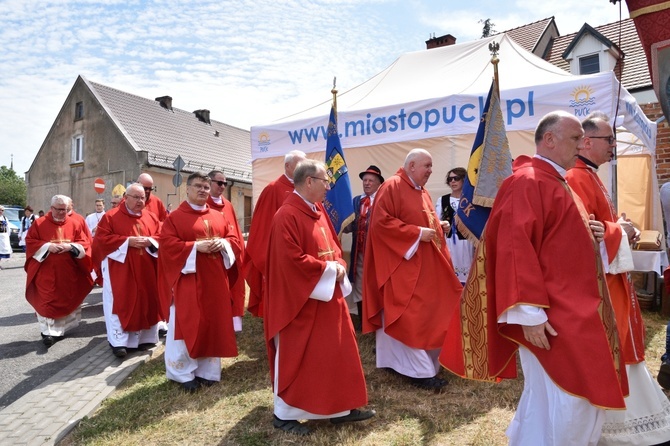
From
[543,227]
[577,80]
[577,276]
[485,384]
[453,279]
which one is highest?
[577,80]

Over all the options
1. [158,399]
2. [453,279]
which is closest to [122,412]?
[158,399]

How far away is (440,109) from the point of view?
257 inches

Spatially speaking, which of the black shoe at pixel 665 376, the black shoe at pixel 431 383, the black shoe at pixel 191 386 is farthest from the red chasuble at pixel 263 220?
the black shoe at pixel 665 376

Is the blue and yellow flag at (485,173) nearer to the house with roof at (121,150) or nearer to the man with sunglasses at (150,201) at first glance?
the man with sunglasses at (150,201)

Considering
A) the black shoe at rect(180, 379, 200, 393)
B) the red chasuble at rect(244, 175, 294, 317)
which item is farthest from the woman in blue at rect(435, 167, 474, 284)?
the black shoe at rect(180, 379, 200, 393)

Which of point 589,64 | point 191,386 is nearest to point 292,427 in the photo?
point 191,386

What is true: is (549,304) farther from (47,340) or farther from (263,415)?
(47,340)

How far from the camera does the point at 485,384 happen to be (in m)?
4.40

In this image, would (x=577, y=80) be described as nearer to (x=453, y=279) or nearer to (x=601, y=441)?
(x=453, y=279)

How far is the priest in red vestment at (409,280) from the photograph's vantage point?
4465 mm

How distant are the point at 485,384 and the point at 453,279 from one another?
91cm

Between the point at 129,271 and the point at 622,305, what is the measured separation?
15.9ft

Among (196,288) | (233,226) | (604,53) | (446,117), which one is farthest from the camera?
(604,53)

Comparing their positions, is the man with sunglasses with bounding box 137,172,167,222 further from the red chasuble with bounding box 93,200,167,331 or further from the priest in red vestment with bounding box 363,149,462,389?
the priest in red vestment with bounding box 363,149,462,389
